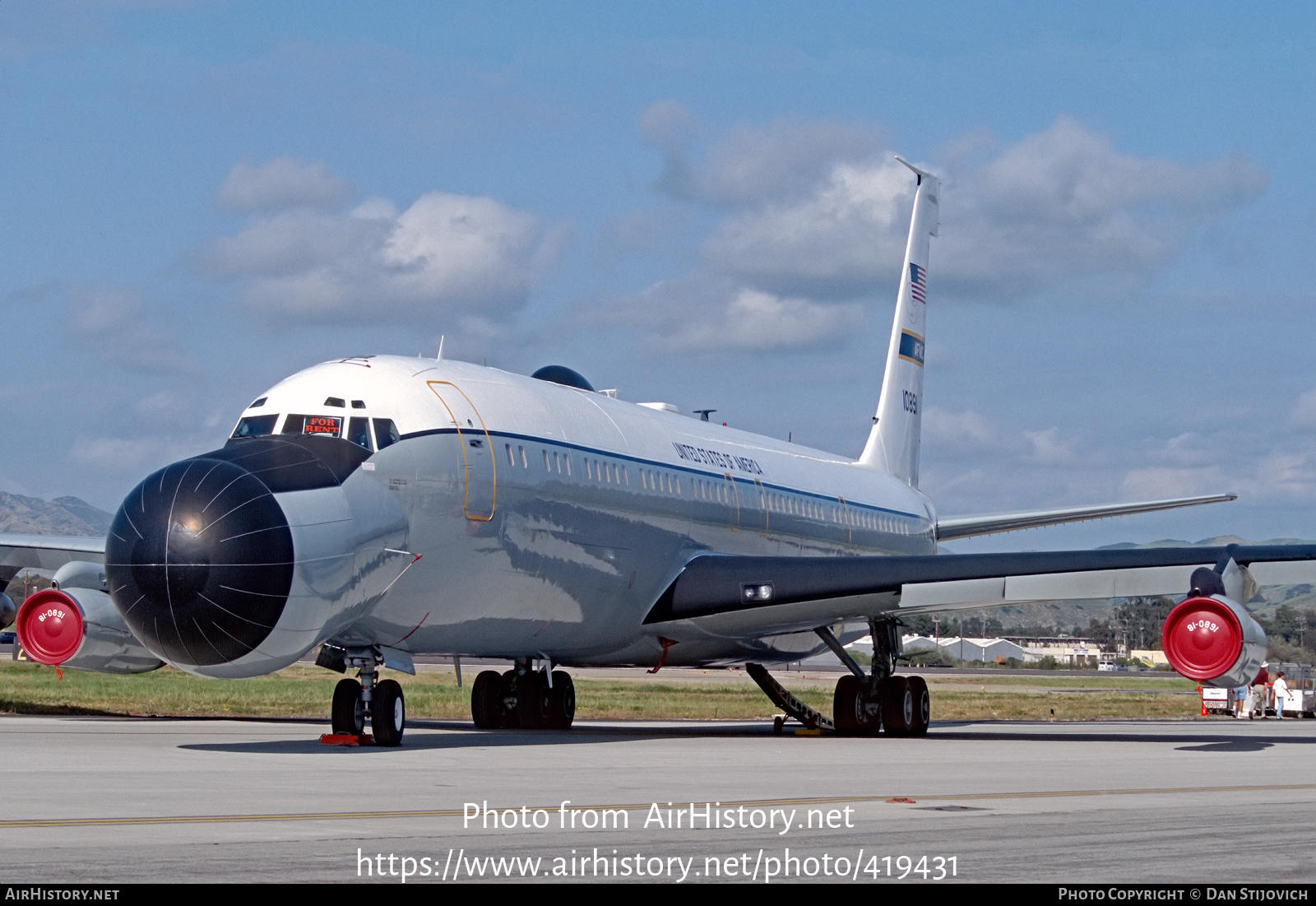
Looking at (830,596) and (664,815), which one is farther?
(830,596)

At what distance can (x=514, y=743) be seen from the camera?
21.2 m

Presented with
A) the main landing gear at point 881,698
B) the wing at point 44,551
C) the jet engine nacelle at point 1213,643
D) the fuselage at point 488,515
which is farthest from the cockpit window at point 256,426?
the jet engine nacelle at point 1213,643

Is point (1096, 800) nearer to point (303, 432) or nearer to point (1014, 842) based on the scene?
point (1014, 842)

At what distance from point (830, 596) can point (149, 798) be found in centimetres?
1353

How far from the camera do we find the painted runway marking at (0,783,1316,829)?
10945 mm

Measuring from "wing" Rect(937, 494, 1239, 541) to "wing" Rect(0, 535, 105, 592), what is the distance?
17987 mm

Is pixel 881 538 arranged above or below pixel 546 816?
above

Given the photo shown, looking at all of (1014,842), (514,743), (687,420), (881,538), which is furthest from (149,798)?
(881,538)

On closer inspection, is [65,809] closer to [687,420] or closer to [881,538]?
[687,420]

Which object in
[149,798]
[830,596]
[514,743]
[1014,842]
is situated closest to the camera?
[1014,842]

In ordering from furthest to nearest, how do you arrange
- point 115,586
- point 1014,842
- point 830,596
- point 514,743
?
point 830,596 < point 514,743 < point 115,586 < point 1014,842

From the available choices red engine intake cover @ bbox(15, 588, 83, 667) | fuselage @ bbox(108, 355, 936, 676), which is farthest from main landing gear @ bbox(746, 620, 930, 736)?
red engine intake cover @ bbox(15, 588, 83, 667)

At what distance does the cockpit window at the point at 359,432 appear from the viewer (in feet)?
63.4

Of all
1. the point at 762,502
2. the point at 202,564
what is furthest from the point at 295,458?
the point at 762,502
